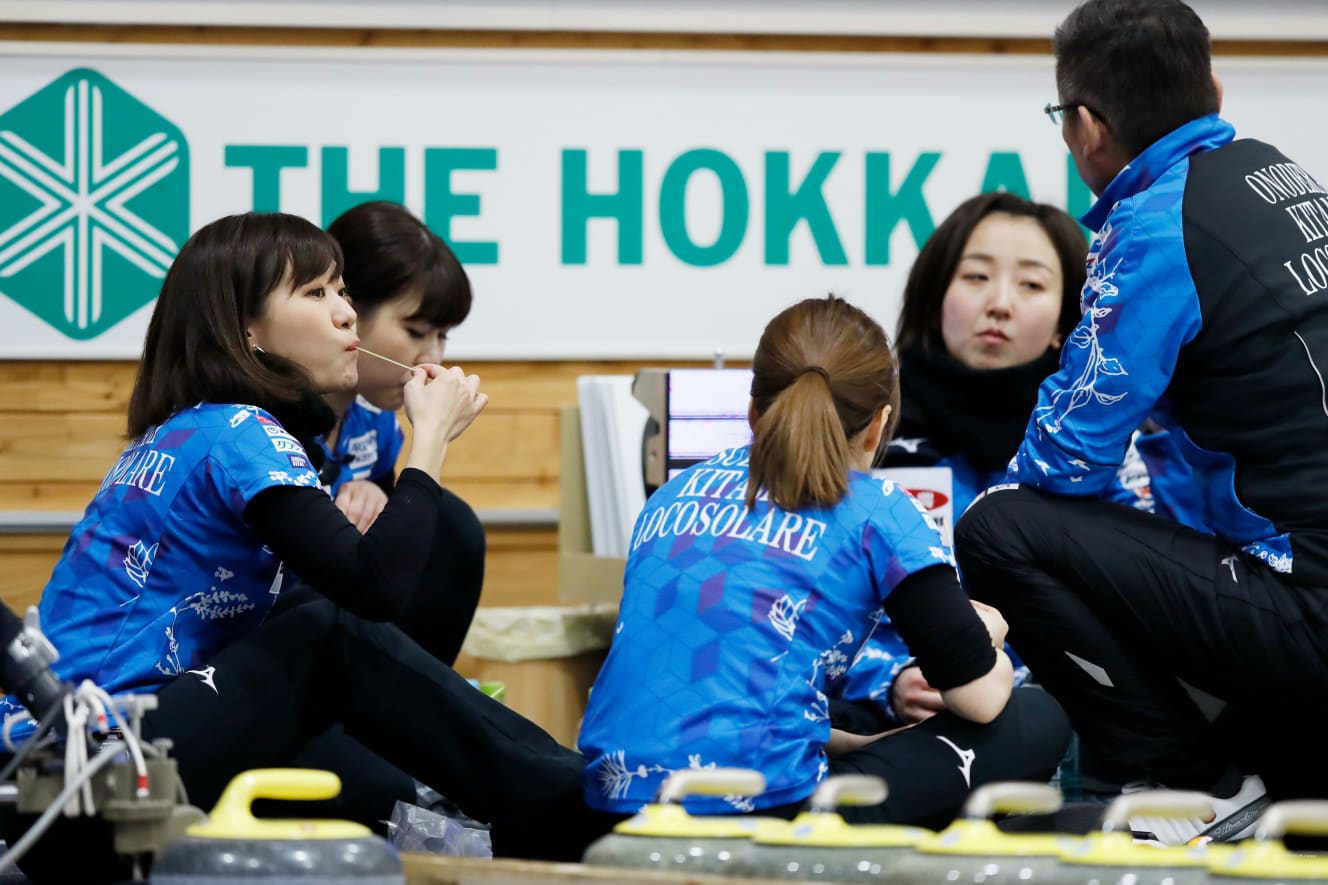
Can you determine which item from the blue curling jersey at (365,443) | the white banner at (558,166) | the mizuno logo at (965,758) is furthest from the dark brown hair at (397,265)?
the mizuno logo at (965,758)

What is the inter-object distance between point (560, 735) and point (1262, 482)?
3.76 feet

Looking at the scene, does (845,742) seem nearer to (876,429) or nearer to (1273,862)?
(876,429)

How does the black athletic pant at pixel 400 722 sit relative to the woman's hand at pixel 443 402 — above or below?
below

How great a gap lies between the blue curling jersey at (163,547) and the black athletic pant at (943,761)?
69cm

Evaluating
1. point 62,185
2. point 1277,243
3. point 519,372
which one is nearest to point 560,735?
point 519,372

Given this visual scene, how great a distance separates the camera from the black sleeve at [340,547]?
159cm

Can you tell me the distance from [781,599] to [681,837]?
0.37 meters

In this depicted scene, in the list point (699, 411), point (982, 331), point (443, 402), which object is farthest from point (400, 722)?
point (982, 331)

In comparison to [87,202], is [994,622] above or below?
below

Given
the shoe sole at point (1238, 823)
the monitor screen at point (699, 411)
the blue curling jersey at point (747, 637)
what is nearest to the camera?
the blue curling jersey at point (747, 637)

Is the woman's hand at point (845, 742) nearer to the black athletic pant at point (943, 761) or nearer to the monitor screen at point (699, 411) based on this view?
the black athletic pant at point (943, 761)

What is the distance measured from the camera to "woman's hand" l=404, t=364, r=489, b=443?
181cm

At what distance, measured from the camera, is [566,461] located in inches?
113

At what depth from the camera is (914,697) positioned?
1970 mm
